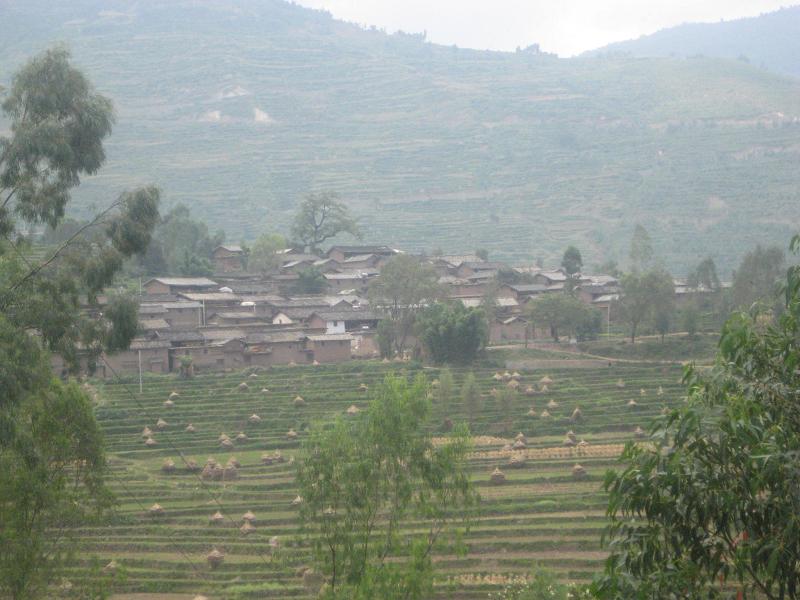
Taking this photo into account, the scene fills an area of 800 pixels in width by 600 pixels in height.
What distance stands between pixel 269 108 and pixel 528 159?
42.3 metres

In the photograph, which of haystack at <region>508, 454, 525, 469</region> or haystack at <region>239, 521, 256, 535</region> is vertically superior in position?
haystack at <region>508, 454, 525, 469</region>

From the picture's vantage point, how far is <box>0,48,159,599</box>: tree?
13578 mm

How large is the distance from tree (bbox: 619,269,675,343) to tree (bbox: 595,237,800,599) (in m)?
39.5

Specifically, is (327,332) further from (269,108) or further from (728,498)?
(269,108)

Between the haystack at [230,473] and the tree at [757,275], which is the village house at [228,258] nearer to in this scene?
the tree at [757,275]

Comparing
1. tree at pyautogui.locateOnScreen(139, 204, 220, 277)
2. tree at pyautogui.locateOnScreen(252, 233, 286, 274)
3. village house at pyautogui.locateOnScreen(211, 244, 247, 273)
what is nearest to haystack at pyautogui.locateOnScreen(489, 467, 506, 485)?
tree at pyautogui.locateOnScreen(139, 204, 220, 277)

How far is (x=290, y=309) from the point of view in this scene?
51.1 metres

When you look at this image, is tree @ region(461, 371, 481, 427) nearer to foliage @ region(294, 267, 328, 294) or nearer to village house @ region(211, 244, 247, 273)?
foliage @ region(294, 267, 328, 294)

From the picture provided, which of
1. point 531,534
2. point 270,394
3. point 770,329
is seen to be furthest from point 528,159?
point 770,329

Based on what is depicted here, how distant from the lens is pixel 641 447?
693 centimetres

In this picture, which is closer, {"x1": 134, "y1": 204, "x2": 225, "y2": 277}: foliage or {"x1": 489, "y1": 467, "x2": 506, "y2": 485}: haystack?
{"x1": 489, "y1": 467, "x2": 506, "y2": 485}: haystack

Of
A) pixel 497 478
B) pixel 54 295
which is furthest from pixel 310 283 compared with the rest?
pixel 54 295

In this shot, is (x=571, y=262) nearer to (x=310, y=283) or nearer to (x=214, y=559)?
(x=310, y=283)

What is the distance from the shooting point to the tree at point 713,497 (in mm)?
6402
